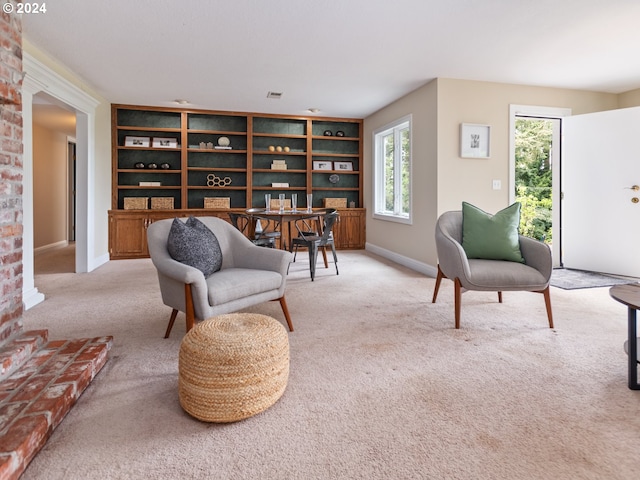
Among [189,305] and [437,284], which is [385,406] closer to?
[189,305]

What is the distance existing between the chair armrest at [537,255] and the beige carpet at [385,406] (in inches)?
17.3

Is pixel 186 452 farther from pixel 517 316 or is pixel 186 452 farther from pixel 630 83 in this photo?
pixel 630 83

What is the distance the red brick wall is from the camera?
74.7 inches

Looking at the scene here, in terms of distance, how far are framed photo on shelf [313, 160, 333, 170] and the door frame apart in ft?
10.8

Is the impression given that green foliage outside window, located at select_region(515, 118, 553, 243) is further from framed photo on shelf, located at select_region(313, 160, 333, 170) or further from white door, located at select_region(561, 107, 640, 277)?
framed photo on shelf, located at select_region(313, 160, 333, 170)

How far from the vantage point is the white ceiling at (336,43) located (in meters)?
2.93

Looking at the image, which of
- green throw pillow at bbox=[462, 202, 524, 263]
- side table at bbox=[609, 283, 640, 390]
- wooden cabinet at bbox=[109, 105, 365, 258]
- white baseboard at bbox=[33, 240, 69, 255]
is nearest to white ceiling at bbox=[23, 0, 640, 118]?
wooden cabinet at bbox=[109, 105, 365, 258]

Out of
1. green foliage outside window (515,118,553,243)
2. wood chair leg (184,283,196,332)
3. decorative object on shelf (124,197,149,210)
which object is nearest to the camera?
wood chair leg (184,283,196,332)

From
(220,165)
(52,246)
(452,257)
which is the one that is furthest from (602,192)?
(52,246)

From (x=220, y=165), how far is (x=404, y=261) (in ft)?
12.2

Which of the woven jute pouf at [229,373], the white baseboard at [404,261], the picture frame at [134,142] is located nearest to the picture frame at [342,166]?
the white baseboard at [404,261]

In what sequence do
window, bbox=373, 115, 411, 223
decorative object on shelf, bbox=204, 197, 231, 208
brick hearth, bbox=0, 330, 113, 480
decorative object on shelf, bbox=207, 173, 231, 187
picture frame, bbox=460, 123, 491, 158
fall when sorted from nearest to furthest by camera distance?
brick hearth, bbox=0, 330, 113, 480, picture frame, bbox=460, 123, 491, 158, window, bbox=373, 115, 411, 223, decorative object on shelf, bbox=204, 197, 231, 208, decorative object on shelf, bbox=207, 173, 231, 187

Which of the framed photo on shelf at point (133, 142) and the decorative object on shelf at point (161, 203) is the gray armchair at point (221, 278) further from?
the framed photo on shelf at point (133, 142)

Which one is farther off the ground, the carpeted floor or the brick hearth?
the carpeted floor
